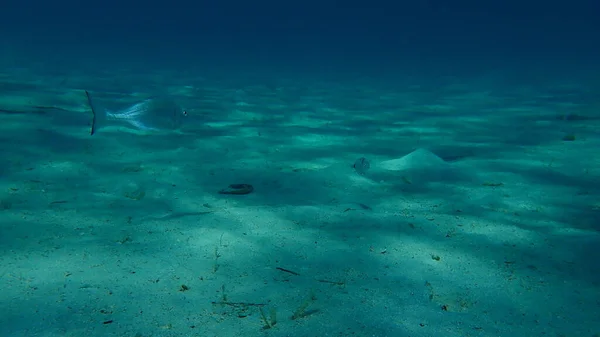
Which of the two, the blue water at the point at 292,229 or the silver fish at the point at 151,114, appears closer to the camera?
the blue water at the point at 292,229

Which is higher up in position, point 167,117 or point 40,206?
point 167,117

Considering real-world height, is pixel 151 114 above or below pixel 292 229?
above

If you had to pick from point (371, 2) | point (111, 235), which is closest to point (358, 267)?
point (111, 235)

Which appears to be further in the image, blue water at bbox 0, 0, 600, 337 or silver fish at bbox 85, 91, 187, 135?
silver fish at bbox 85, 91, 187, 135

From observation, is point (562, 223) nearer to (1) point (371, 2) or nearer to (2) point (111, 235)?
(2) point (111, 235)

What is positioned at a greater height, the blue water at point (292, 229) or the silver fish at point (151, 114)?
the silver fish at point (151, 114)

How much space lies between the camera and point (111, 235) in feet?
8.89

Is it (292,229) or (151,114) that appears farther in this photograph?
(151,114)

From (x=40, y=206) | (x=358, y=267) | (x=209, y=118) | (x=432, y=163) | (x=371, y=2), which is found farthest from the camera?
(x=371, y=2)

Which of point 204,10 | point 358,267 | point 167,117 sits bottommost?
point 358,267

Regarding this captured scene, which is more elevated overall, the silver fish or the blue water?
the silver fish

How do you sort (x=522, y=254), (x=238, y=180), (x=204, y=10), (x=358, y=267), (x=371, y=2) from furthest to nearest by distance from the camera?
(x=204, y=10) < (x=371, y=2) < (x=238, y=180) < (x=522, y=254) < (x=358, y=267)

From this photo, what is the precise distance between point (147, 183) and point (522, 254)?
3500 millimetres

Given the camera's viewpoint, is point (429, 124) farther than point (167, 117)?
Yes
